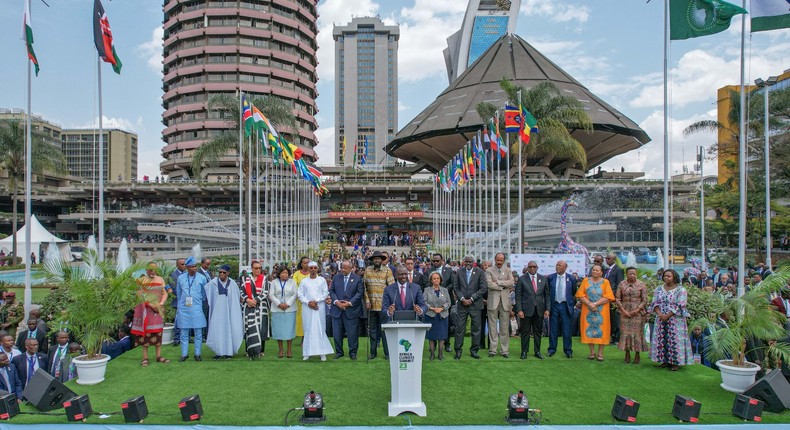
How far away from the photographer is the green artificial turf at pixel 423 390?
5984mm

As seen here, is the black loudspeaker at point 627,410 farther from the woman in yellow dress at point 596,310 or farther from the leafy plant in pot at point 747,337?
the woman in yellow dress at point 596,310

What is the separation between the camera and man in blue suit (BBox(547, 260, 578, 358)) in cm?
889

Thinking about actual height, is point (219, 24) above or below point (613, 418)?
above

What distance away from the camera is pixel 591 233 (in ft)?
134

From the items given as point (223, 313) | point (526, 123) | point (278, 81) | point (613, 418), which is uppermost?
point (278, 81)

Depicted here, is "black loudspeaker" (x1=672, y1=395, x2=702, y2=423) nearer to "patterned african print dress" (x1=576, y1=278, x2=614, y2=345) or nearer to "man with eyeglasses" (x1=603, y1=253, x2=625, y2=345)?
"patterned african print dress" (x1=576, y1=278, x2=614, y2=345)

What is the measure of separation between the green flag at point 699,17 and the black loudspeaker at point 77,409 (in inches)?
454

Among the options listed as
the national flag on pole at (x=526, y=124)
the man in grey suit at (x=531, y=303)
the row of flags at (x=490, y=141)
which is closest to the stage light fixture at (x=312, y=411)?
the man in grey suit at (x=531, y=303)

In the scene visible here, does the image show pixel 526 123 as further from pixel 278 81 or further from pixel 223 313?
pixel 278 81

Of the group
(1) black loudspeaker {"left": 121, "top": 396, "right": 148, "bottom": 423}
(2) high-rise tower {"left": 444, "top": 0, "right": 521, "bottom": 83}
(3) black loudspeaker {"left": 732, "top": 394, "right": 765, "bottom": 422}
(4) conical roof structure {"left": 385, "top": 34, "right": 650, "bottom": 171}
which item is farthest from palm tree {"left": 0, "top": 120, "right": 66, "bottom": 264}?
(2) high-rise tower {"left": 444, "top": 0, "right": 521, "bottom": 83}

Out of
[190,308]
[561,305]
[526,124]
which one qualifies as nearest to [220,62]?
[526,124]

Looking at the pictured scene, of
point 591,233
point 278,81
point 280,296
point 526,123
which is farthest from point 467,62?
point 280,296

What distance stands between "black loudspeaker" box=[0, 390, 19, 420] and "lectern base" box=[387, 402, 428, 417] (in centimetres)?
416

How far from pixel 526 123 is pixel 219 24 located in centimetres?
5528
